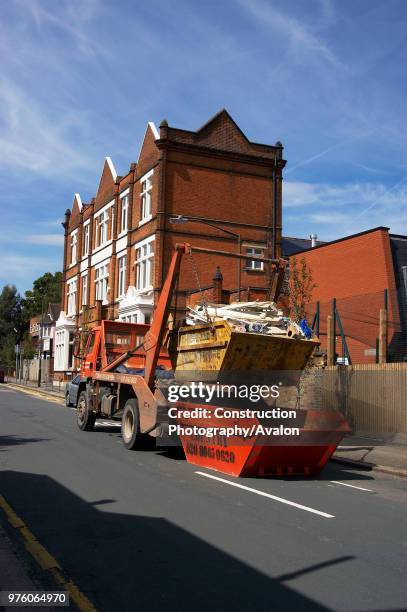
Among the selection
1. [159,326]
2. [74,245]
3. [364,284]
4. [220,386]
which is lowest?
[220,386]

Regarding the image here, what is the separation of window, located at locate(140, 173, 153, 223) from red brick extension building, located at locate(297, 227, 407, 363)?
28.6 feet

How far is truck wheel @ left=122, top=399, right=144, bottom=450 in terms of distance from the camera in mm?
12852

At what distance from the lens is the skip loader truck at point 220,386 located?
10.3 m

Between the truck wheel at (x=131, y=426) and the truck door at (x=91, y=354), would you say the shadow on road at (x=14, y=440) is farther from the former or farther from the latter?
the truck door at (x=91, y=354)

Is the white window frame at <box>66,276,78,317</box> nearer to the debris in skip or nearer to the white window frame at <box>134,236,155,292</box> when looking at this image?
the white window frame at <box>134,236,155,292</box>

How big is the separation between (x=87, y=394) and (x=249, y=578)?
11450 mm

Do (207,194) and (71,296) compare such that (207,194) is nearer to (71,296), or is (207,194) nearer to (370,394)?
(370,394)

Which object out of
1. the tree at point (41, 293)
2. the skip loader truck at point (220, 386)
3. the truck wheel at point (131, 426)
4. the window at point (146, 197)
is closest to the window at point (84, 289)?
the window at point (146, 197)

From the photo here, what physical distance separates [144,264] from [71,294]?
17270mm

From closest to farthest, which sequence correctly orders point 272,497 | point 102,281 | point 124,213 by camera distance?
1. point 272,497
2. point 124,213
3. point 102,281

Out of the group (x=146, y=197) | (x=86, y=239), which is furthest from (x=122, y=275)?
(x=86, y=239)

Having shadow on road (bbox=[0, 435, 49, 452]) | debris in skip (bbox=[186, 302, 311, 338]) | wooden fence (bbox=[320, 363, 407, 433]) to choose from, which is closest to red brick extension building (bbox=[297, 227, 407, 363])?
wooden fence (bbox=[320, 363, 407, 433])

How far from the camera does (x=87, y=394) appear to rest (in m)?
16.2

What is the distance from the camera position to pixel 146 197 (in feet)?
114
